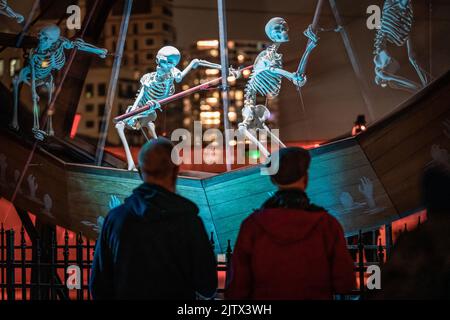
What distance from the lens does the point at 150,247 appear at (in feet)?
12.7

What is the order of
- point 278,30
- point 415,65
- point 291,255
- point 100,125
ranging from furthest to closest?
point 100,125 < point 278,30 < point 415,65 < point 291,255

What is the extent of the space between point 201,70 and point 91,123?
1097mm

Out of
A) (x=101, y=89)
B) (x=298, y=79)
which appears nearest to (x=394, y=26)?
(x=298, y=79)

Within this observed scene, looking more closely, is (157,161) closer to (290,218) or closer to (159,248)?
(159,248)

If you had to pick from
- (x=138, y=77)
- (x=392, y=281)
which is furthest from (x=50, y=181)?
(x=392, y=281)

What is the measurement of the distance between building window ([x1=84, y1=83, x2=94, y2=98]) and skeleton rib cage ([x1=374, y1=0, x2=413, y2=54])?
97.0 inches

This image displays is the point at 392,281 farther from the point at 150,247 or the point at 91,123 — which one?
the point at 91,123

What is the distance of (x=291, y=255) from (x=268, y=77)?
3249 mm

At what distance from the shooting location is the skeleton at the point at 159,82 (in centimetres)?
703

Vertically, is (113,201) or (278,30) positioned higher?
(278,30)

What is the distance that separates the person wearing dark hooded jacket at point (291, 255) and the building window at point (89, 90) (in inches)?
146

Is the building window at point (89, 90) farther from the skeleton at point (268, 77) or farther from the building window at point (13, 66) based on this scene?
the skeleton at point (268, 77)

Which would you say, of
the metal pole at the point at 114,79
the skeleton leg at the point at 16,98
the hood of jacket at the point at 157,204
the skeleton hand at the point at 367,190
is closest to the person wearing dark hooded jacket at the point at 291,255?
the hood of jacket at the point at 157,204

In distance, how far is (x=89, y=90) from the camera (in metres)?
7.24
